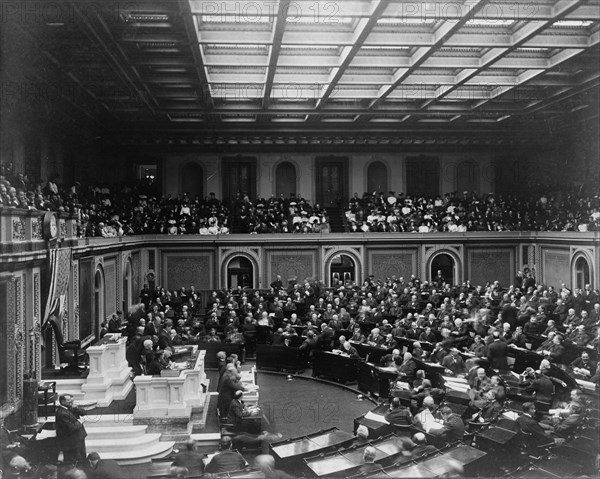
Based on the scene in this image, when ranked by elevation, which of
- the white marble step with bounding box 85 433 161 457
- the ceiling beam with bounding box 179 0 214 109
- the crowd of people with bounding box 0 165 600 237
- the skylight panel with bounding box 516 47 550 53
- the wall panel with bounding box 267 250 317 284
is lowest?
the white marble step with bounding box 85 433 161 457

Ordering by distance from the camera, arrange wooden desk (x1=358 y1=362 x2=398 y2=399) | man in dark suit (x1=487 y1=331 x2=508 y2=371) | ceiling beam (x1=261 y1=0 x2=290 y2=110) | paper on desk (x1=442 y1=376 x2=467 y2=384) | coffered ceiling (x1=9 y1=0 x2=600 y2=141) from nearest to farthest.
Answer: paper on desk (x1=442 y1=376 x2=467 y2=384)
wooden desk (x1=358 y1=362 x2=398 y2=399)
ceiling beam (x1=261 y1=0 x2=290 y2=110)
man in dark suit (x1=487 y1=331 x2=508 y2=371)
coffered ceiling (x1=9 y1=0 x2=600 y2=141)

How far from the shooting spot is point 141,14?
17.2 metres

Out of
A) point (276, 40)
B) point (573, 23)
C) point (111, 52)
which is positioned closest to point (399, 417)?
point (276, 40)

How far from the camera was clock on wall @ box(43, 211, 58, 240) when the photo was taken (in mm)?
14148

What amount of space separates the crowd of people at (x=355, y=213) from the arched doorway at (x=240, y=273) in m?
1.64

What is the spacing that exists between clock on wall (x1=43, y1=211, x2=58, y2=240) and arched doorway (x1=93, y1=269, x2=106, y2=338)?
596 centimetres

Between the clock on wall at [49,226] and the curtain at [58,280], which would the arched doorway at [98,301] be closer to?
the curtain at [58,280]

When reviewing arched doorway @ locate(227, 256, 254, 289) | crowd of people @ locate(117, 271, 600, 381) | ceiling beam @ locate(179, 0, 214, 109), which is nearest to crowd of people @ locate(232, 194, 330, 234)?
arched doorway @ locate(227, 256, 254, 289)

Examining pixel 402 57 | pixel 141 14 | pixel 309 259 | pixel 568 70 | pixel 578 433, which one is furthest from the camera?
pixel 309 259

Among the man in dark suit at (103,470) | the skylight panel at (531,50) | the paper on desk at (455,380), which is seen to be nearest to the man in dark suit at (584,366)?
the paper on desk at (455,380)

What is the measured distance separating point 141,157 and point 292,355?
20.8 m

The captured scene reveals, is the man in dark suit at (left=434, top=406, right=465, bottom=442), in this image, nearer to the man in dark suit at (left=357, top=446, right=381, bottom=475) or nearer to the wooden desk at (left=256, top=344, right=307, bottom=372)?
the man in dark suit at (left=357, top=446, right=381, bottom=475)

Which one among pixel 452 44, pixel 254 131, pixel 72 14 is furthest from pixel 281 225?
pixel 72 14

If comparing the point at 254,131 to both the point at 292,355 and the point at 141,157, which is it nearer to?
the point at 141,157
